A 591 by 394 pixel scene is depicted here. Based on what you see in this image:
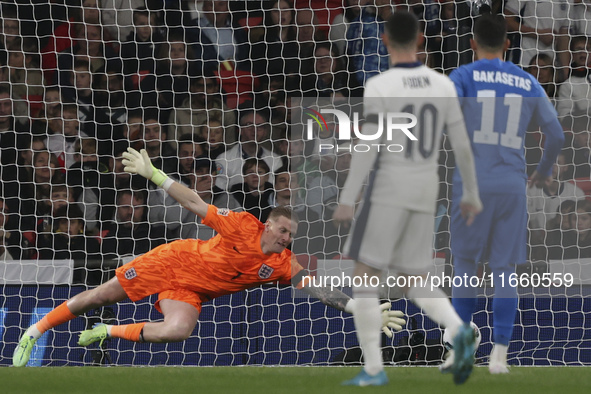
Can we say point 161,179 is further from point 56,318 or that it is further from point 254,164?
point 254,164

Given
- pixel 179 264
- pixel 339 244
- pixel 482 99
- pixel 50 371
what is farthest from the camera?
pixel 339 244

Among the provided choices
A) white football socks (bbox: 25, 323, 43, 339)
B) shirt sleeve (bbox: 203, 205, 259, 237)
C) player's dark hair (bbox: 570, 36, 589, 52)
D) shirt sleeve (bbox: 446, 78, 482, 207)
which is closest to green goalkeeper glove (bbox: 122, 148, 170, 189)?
shirt sleeve (bbox: 203, 205, 259, 237)

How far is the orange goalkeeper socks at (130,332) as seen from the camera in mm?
5848

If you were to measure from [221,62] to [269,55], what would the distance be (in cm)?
45

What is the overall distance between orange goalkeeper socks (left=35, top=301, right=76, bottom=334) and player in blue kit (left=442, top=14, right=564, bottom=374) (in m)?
2.73

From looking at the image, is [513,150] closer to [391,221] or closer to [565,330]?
[391,221]

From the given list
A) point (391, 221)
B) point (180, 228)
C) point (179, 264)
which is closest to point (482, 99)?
point (391, 221)

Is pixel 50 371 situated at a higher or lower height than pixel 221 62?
lower

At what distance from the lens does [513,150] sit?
492 centimetres

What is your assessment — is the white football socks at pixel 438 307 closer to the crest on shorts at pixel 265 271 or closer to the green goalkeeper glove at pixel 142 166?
the crest on shorts at pixel 265 271

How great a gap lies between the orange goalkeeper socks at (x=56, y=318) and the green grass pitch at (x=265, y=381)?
1.48ft

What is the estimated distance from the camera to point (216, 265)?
19.9 ft

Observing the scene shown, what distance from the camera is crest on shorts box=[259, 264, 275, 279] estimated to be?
19.6 feet

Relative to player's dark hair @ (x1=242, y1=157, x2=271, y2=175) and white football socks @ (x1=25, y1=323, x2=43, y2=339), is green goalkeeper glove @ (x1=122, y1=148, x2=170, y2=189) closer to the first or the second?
white football socks @ (x1=25, y1=323, x2=43, y2=339)
